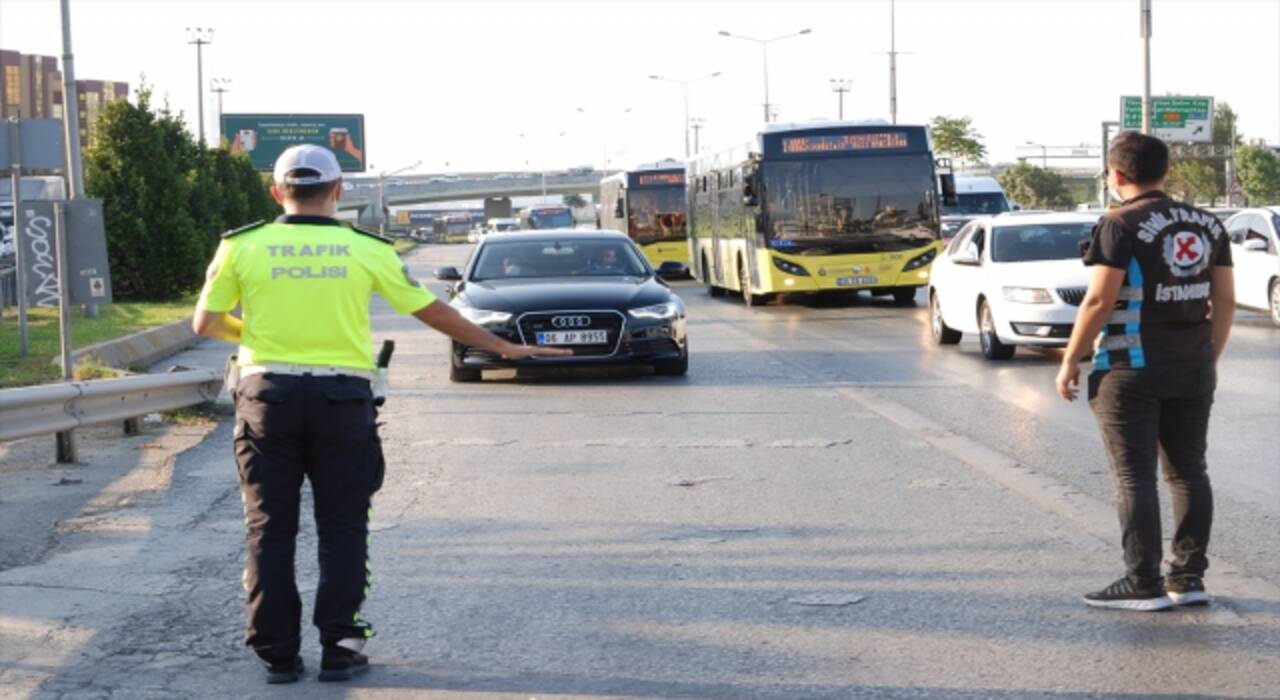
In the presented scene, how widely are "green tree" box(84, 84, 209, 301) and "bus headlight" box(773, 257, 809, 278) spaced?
11123mm

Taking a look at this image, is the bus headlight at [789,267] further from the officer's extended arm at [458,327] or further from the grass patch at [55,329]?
the officer's extended arm at [458,327]

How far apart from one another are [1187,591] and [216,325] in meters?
3.52

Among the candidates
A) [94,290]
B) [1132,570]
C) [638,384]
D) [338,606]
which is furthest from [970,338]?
[338,606]

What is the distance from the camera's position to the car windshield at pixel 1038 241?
19.2 metres

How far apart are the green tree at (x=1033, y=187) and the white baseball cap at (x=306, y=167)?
110782mm

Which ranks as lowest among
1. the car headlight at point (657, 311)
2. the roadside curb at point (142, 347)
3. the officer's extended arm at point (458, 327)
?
the roadside curb at point (142, 347)

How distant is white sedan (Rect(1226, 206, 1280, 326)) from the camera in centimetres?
2348

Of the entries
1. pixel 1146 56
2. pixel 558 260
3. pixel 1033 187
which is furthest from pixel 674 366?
pixel 1033 187

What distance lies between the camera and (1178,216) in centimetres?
653

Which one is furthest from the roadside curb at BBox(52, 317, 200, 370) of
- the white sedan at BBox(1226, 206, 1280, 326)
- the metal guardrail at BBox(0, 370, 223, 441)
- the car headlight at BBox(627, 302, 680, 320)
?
the white sedan at BBox(1226, 206, 1280, 326)

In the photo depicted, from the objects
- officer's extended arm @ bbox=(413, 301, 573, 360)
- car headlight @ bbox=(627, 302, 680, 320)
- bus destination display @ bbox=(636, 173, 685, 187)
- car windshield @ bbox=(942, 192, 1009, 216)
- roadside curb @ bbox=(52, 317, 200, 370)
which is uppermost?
bus destination display @ bbox=(636, 173, 685, 187)

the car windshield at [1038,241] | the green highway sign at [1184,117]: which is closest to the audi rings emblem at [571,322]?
the car windshield at [1038,241]

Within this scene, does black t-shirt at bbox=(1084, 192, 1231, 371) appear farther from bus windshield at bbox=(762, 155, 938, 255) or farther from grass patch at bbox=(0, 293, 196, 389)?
bus windshield at bbox=(762, 155, 938, 255)

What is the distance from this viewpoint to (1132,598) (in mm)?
6570
